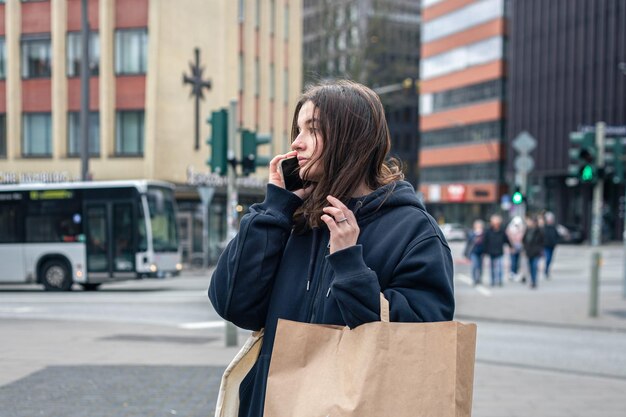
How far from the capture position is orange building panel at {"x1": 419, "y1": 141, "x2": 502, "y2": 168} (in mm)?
73188

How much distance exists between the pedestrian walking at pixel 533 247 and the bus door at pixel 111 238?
33.0 feet

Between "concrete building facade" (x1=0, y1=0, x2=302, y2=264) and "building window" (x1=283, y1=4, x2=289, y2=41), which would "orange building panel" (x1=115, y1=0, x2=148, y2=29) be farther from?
"building window" (x1=283, y1=4, x2=289, y2=41)

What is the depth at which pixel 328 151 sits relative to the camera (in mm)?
2463

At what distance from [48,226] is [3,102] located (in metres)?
6.84

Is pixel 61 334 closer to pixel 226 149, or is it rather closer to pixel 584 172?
pixel 226 149

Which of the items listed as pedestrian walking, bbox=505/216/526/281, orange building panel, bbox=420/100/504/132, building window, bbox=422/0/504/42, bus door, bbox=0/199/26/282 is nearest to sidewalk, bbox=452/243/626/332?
pedestrian walking, bbox=505/216/526/281

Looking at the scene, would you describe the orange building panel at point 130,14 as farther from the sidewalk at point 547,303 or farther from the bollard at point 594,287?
the bollard at point 594,287

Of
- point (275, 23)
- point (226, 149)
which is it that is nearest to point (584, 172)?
point (226, 149)

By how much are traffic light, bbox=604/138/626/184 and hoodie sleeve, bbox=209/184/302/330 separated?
14458mm

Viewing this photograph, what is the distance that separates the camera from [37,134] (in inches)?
1140

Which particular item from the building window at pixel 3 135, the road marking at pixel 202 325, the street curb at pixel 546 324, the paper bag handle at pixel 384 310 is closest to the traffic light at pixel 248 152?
the road marking at pixel 202 325

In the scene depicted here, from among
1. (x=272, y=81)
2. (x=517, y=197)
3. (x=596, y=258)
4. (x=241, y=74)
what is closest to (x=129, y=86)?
(x=241, y=74)

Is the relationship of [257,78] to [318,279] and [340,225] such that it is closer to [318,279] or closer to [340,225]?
→ [318,279]

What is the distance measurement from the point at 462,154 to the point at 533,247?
186 feet
